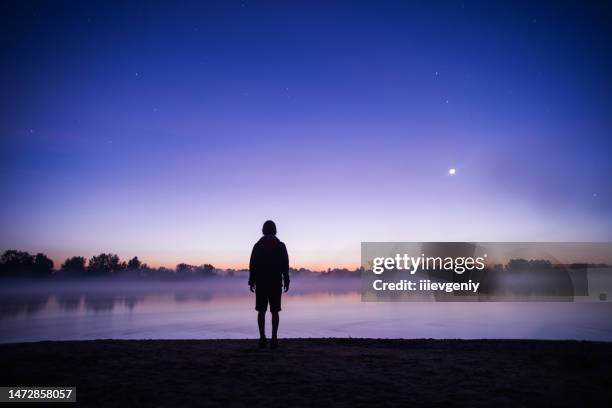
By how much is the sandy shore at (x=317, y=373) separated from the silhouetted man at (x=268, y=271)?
896 mm

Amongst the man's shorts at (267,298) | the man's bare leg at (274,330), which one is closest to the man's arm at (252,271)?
the man's shorts at (267,298)

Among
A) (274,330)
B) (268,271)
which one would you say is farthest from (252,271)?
(274,330)

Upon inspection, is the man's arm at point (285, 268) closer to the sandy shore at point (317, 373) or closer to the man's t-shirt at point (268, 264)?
the man's t-shirt at point (268, 264)

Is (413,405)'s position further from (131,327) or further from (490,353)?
(131,327)

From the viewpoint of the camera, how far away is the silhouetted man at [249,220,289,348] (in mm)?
8266

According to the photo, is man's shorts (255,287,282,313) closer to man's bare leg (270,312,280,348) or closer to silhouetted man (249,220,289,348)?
silhouetted man (249,220,289,348)

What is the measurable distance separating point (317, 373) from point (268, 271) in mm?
3075

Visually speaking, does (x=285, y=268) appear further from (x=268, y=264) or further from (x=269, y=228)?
(x=269, y=228)

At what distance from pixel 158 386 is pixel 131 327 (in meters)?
23.3

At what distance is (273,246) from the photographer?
852 cm

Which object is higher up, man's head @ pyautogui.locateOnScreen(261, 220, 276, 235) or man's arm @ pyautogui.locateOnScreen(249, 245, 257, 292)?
man's head @ pyautogui.locateOnScreen(261, 220, 276, 235)

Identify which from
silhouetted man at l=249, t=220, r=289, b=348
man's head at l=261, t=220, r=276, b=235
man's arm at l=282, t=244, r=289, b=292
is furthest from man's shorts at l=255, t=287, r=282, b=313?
man's head at l=261, t=220, r=276, b=235

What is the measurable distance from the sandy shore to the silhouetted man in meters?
0.90

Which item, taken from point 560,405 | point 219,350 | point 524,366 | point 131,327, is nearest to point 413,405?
point 560,405
